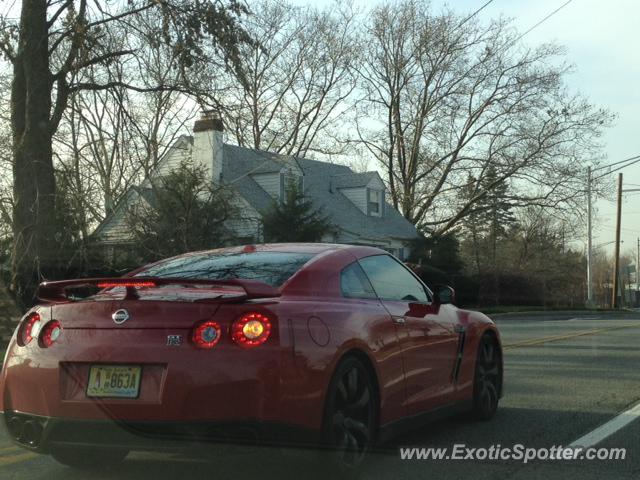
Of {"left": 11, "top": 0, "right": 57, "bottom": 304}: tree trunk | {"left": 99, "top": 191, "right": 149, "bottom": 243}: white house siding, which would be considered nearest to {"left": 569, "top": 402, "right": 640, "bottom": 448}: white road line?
{"left": 11, "top": 0, "right": 57, "bottom": 304}: tree trunk

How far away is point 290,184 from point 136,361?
910 inches

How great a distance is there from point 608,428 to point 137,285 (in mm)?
4137

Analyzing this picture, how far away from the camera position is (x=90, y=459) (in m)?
5.19

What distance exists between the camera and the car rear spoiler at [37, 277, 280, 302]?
14.4ft

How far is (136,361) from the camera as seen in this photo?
4211 mm

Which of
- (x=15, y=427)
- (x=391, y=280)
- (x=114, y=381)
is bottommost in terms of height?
(x=15, y=427)

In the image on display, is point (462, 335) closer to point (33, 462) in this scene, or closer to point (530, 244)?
point (33, 462)

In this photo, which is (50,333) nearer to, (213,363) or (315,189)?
(213,363)

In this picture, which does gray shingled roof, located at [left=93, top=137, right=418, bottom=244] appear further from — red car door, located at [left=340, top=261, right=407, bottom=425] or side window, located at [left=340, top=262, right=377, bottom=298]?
red car door, located at [left=340, top=261, right=407, bottom=425]

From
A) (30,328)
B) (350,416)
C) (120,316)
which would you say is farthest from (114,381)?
(350,416)

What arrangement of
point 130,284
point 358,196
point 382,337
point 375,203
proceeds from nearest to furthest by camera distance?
point 130,284 → point 382,337 → point 358,196 → point 375,203

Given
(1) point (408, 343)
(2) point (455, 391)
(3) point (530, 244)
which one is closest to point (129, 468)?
(1) point (408, 343)

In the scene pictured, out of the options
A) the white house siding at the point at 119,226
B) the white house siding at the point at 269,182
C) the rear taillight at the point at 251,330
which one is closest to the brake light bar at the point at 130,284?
the rear taillight at the point at 251,330

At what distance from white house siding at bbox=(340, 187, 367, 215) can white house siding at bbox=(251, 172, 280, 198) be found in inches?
254
